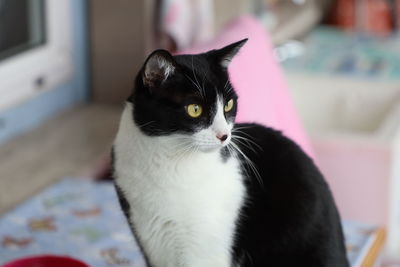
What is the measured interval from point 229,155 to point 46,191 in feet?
2.04

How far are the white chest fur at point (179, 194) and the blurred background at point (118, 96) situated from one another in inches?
20.1

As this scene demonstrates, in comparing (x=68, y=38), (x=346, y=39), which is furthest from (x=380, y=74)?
(x=68, y=38)

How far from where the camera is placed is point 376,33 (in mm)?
3074

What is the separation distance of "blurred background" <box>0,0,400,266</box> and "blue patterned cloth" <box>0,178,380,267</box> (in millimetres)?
51

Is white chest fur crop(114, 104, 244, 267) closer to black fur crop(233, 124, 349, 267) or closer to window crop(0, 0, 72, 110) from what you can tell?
black fur crop(233, 124, 349, 267)

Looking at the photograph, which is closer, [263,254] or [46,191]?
[263,254]

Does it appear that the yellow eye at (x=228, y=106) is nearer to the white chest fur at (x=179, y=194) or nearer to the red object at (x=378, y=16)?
the white chest fur at (x=179, y=194)

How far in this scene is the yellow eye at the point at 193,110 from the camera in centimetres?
95

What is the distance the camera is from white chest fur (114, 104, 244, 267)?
100 cm

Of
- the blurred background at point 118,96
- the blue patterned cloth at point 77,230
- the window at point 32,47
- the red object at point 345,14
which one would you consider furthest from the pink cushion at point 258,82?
the red object at point 345,14

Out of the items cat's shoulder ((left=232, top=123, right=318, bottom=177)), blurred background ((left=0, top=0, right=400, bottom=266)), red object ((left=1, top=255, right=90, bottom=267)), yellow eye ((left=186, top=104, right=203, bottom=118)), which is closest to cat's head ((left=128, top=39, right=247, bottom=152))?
yellow eye ((left=186, top=104, right=203, bottom=118))

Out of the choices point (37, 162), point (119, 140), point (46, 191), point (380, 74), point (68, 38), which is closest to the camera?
point (119, 140)

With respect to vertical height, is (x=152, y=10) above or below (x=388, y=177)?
above

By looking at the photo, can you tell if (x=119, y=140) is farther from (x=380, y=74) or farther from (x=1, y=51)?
(x=380, y=74)
